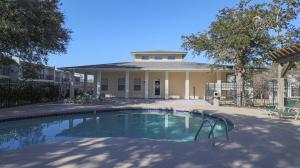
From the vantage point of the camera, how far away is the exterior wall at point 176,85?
93.3ft

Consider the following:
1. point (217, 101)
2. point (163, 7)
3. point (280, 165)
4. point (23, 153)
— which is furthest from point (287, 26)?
point (23, 153)

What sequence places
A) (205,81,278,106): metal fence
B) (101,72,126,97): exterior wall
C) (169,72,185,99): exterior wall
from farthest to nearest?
1. (101,72,126,97): exterior wall
2. (169,72,185,99): exterior wall
3. (205,81,278,106): metal fence

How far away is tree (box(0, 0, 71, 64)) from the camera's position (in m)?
13.3

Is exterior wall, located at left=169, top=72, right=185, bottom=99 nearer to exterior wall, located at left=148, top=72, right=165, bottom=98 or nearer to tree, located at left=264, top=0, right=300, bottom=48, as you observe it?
exterior wall, located at left=148, top=72, right=165, bottom=98

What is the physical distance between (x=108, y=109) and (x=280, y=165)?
13.7 metres

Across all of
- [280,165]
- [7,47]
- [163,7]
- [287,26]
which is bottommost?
[280,165]

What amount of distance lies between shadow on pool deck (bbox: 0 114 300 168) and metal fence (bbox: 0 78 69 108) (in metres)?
12.7

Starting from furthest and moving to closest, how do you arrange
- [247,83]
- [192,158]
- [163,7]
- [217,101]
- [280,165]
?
1. [163,7]
2. [247,83]
3. [217,101]
4. [192,158]
5. [280,165]

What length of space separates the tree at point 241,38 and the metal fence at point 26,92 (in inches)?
491

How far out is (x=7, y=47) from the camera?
612 inches

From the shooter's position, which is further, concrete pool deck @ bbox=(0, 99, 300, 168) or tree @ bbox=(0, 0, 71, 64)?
tree @ bbox=(0, 0, 71, 64)

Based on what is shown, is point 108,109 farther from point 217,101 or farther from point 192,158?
point 192,158

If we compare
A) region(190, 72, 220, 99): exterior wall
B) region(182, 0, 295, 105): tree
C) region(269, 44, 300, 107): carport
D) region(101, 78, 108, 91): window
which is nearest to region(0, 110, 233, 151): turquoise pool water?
region(269, 44, 300, 107): carport

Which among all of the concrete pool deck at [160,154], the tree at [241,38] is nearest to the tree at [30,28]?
the concrete pool deck at [160,154]
